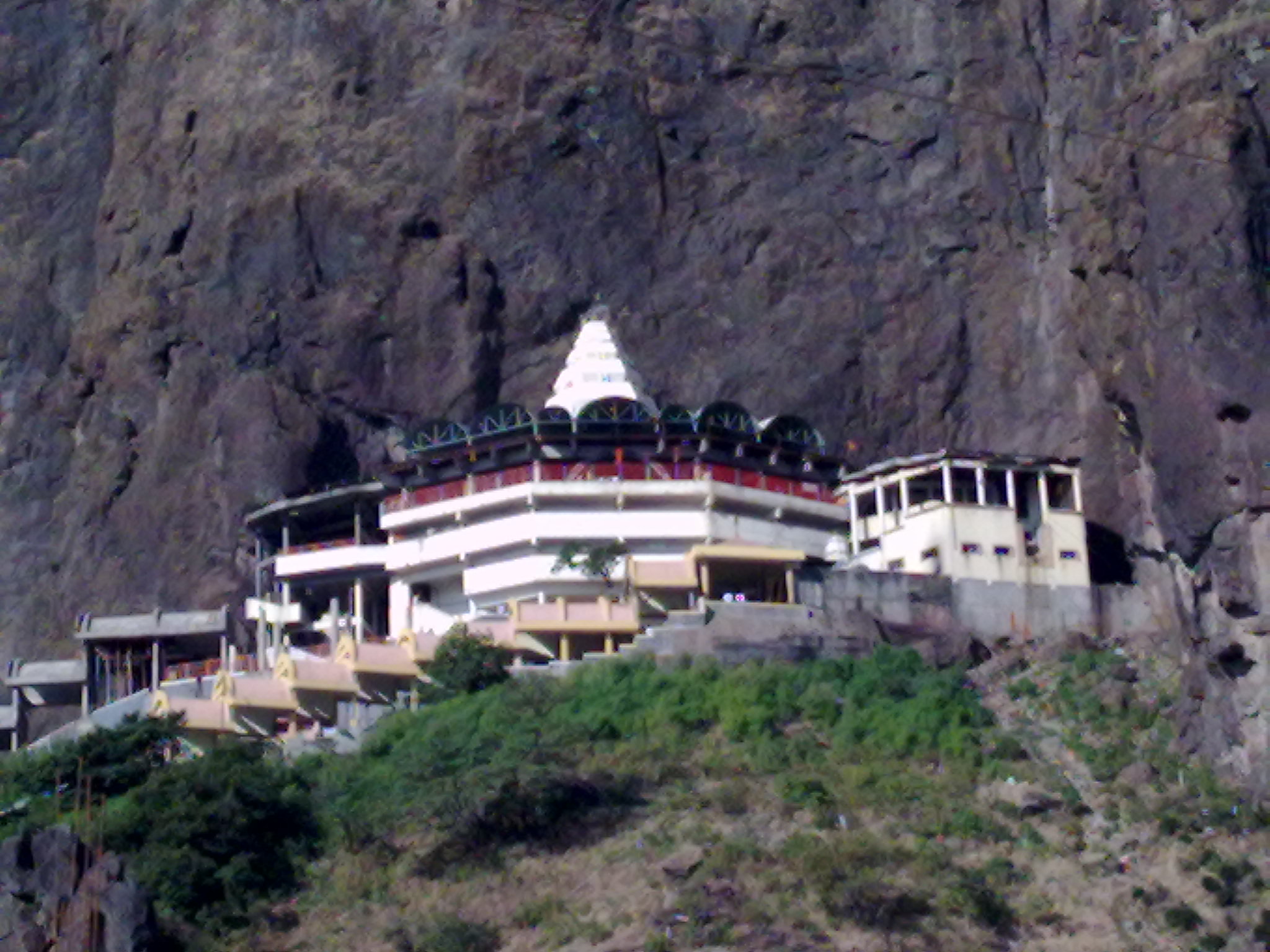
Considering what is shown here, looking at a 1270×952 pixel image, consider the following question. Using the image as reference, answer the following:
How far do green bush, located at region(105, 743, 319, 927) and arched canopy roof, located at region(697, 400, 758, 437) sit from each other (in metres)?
20.7

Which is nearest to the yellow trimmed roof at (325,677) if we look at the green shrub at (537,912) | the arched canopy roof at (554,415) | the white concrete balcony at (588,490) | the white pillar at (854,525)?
the white concrete balcony at (588,490)

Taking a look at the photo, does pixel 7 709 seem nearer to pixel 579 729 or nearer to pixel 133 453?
pixel 133 453

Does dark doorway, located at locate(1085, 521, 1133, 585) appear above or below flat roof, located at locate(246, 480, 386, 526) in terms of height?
below

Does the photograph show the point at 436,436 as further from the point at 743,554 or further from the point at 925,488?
the point at 925,488

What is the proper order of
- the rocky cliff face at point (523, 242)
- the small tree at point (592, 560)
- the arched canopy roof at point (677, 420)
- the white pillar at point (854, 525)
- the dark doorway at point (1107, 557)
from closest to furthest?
the small tree at point (592, 560)
the dark doorway at point (1107, 557)
the arched canopy roof at point (677, 420)
the white pillar at point (854, 525)
the rocky cliff face at point (523, 242)

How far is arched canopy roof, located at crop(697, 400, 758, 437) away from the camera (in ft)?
242

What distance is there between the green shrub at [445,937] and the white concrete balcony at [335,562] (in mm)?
24871

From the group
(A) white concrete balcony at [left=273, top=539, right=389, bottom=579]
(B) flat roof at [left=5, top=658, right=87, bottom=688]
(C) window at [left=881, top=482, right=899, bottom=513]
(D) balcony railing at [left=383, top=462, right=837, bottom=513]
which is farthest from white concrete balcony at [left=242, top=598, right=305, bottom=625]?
(C) window at [left=881, top=482, right=899, bottom=513]

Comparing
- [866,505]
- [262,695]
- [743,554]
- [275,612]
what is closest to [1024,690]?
[743,554]

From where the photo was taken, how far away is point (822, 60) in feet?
282

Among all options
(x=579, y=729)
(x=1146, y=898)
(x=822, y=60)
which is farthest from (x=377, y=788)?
(x=822, y=60)

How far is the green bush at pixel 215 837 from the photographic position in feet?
174

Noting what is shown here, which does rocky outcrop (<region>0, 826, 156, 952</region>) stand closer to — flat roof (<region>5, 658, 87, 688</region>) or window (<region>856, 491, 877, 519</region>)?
flat roof (<region>5, 658, 87, 688</region>)

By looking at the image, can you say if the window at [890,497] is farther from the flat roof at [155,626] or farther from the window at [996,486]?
the flat roof at [155,626]
